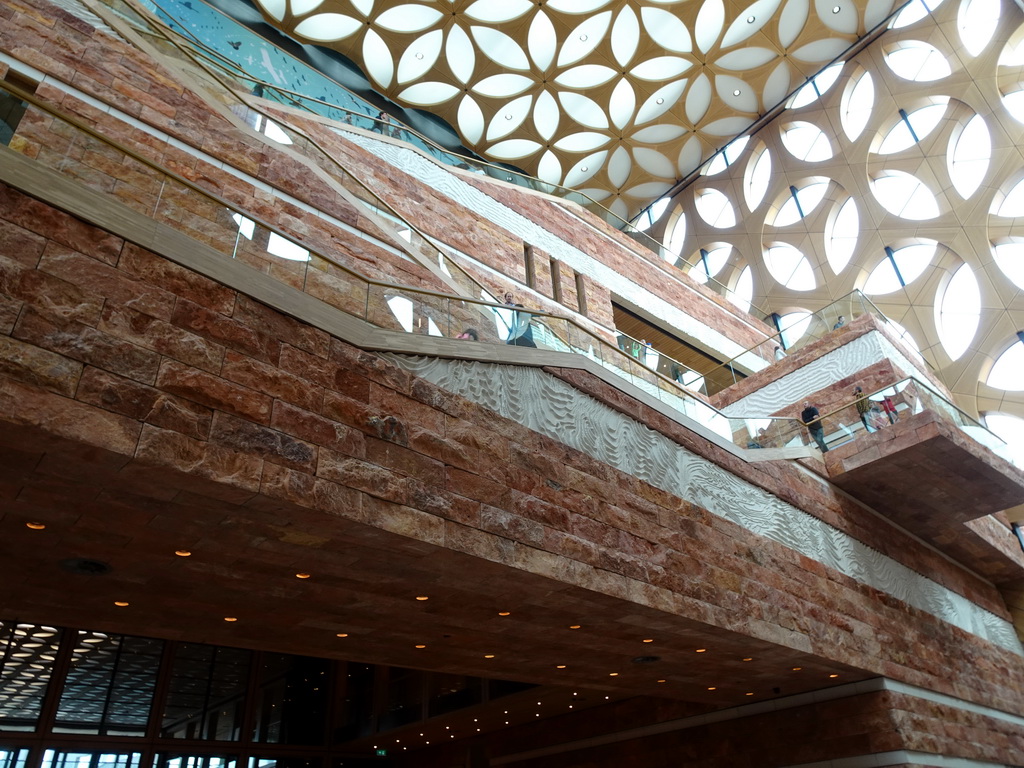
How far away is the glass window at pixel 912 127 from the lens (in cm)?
2550

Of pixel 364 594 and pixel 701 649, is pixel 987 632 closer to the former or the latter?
pixel 701 649

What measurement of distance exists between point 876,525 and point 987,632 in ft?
17.8

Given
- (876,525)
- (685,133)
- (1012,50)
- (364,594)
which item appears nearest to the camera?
(364,594)

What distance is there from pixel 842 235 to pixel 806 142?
4892mm

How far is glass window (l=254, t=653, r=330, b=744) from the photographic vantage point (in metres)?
17.9

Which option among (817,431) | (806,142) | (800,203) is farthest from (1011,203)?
(817,431)

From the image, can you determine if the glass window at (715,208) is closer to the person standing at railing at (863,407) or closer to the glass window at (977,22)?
the glass window at (977,22)

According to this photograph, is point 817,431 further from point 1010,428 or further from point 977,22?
point 977,22

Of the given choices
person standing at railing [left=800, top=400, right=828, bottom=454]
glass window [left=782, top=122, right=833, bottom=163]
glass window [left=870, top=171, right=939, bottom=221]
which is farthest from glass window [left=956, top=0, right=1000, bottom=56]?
person standing at railing [left=800, top=400, right=828, bottom=454]

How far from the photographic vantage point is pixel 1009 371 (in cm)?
2256

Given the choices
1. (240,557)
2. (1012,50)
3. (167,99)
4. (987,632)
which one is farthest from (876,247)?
(240,557)

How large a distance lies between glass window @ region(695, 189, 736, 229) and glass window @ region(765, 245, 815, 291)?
8.69 ft

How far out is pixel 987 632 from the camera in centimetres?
1684

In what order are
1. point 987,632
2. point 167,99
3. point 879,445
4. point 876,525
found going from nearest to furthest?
1. point 167,99
2. point 879,445
3. point 876,525
4. point 987,632
